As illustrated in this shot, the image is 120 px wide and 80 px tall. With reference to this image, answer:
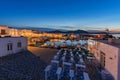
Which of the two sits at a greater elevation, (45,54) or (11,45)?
(11,45)

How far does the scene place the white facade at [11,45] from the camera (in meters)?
20.6

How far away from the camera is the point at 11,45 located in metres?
22.9

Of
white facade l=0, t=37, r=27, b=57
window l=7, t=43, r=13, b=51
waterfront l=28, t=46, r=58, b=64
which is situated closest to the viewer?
white facade l=0, t=37, r=27, b=57

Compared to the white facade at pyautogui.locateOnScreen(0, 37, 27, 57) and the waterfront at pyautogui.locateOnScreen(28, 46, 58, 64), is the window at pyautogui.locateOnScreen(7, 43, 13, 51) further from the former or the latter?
the waterfront at pyautogui.locateOnScreen(28, 46, 58, 64)

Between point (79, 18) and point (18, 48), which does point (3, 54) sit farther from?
point (79, 18)

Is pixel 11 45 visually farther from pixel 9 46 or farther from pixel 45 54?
pixel 45 54

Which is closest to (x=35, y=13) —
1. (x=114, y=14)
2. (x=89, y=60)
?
(x=114, y=14)

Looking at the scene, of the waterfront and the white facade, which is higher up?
the white facade

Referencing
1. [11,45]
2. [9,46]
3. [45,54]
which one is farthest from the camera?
[45,54]

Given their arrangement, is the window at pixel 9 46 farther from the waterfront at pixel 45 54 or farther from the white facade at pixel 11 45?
the waterfront at pixel 45 54

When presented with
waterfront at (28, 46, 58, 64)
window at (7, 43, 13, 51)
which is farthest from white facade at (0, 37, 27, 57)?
waterfront at (28, 46, 58, 64)

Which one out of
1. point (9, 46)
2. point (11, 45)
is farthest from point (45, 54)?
point (9, 46)

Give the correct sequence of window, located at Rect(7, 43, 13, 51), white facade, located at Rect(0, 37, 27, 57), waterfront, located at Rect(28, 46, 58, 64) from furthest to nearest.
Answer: window, located at Rect(7, 43, 13, 51) < waterfront, located at Rect(28, 46, 58, 64) < white facade, located at Rect(0, 37, 27, 57)

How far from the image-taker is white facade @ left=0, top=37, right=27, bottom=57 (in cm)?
2061
